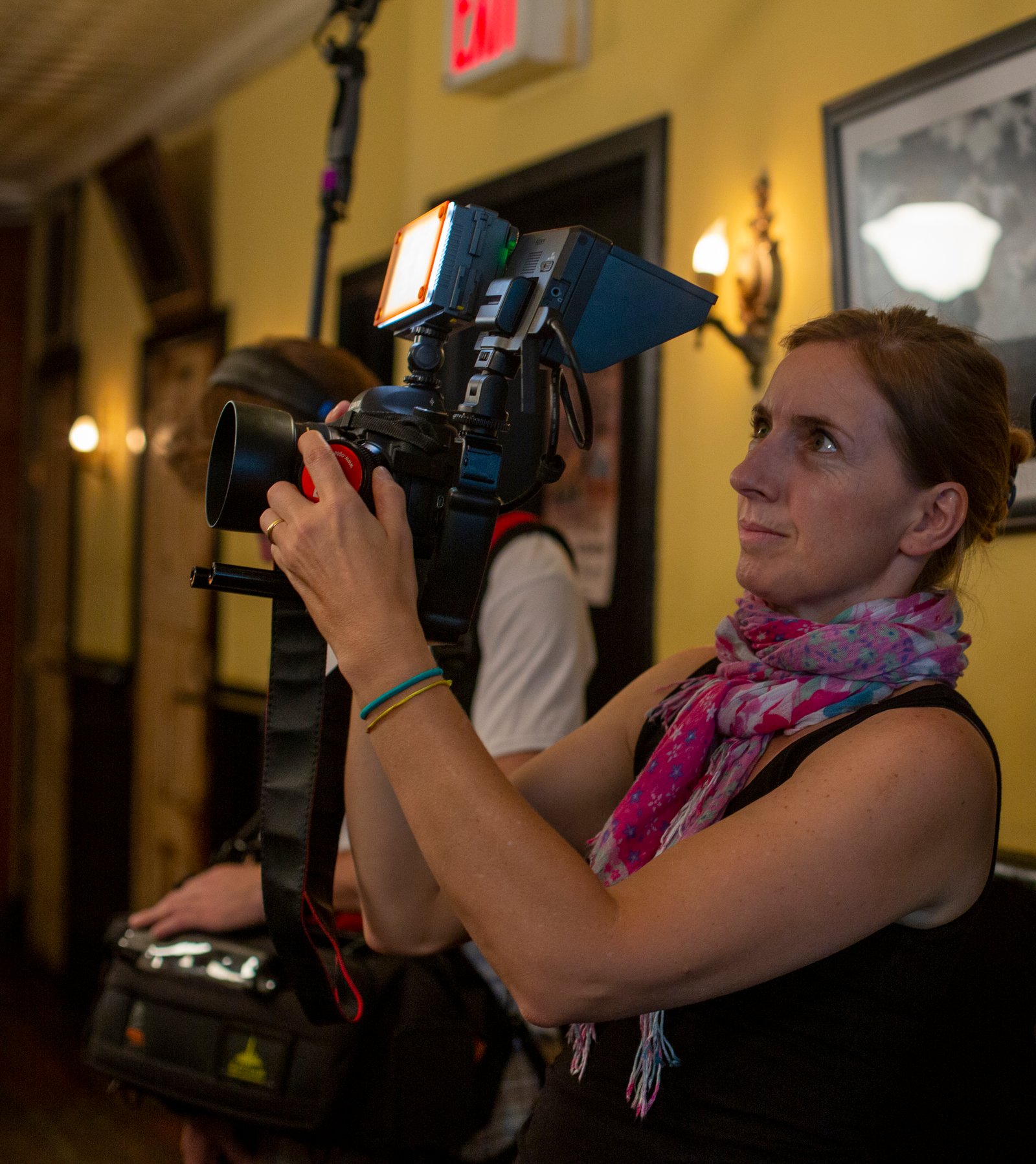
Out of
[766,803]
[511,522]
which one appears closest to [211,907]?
[511,522]

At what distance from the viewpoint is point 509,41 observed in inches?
92.3

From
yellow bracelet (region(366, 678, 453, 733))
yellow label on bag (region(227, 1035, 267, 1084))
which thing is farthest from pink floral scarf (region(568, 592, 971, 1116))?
yellow label on bag (region(227, 1035, 267, 1084))

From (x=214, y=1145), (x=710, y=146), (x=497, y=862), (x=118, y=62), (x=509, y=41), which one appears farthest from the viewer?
(x=118, y=62)

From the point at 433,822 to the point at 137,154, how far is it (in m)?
3.71

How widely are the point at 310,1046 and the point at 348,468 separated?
25.9 inches

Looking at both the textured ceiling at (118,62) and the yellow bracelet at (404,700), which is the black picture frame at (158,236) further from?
the yellow bracelet at (404,700)

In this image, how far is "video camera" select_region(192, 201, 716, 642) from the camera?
929 mm

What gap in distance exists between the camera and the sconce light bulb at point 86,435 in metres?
4.77

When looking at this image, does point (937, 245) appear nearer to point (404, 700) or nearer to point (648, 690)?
point (648, 690)

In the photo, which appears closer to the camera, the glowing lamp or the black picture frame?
the glowing lamp

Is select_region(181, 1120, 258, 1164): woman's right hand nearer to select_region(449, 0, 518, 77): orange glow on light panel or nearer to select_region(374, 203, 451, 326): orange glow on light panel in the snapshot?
select_region(374, 203, 451, 326): orange glow on light panel

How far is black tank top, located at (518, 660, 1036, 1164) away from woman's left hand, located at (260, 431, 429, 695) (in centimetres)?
33

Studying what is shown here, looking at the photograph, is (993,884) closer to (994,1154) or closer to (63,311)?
(994,1154)

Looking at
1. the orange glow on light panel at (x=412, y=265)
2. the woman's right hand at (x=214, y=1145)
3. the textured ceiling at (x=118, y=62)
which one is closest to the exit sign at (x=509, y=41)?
the textured ceiling at (x=118, y=62)
